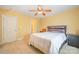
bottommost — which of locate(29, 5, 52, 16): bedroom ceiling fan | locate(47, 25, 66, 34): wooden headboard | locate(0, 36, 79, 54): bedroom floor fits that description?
locate(0, 36, 79, 54): bedroom floor

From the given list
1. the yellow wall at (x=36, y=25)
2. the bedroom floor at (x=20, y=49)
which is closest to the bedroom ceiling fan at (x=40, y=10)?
the yellow wall at (x=36, y=25)

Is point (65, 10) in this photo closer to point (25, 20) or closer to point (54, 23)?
point (54, 23)

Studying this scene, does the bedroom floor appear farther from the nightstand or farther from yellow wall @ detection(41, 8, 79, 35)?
yellow wall @ detection(41, 8, 79, 35)

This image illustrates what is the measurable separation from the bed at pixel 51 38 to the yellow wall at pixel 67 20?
9 centimetres

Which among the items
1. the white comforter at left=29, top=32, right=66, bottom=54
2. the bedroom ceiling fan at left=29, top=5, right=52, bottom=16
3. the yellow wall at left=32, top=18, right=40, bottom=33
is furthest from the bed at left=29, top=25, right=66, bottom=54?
the bedroom ceiling fan at left=29, top=5, right=52, bottom=16

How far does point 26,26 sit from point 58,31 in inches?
26.8

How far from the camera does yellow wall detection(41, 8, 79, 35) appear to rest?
1532 mm

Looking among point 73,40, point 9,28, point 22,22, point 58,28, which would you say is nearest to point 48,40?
point 58,28

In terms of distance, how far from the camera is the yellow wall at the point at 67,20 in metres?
1.53

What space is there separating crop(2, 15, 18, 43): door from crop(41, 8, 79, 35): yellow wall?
56 cm

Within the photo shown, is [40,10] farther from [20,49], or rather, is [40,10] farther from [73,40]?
[73,40]

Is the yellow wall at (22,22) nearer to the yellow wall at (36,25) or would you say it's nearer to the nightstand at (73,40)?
the yellow wall at (36,25)

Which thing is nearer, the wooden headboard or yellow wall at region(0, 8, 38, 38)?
yellow wall at region(0, 8, 38, 38)
